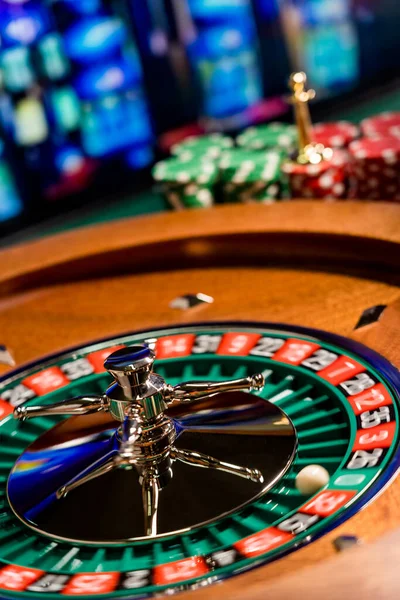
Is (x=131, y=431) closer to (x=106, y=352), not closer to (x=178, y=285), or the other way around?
(x=106, y=352)

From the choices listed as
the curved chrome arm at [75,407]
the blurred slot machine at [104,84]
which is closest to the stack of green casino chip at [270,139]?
the blurred slot machine at [104,84]

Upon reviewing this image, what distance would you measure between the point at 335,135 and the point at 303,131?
0.80 m

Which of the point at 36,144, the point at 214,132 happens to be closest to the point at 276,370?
the point at 36,144

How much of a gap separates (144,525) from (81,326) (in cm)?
85

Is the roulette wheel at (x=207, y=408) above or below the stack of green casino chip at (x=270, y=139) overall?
below

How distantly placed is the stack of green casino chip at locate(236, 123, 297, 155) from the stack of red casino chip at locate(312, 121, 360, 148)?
0.13m

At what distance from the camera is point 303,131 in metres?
2.79

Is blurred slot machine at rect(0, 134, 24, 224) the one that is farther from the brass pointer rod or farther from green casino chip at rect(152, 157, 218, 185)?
the brass pointer rod

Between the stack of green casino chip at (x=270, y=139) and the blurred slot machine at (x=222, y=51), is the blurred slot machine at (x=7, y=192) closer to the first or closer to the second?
the stack of green casino chip at (x=270, y=139)

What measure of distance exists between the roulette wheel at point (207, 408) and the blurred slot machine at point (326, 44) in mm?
4568

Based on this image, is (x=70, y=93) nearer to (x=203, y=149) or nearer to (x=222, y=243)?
(x=203, y=149)

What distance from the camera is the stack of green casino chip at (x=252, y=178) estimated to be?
9.75ft

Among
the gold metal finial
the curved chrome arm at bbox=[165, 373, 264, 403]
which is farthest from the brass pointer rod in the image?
the curved chrome arm at bbox=[165, 373, 264, 403]

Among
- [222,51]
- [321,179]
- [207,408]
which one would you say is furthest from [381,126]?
[222,51]
